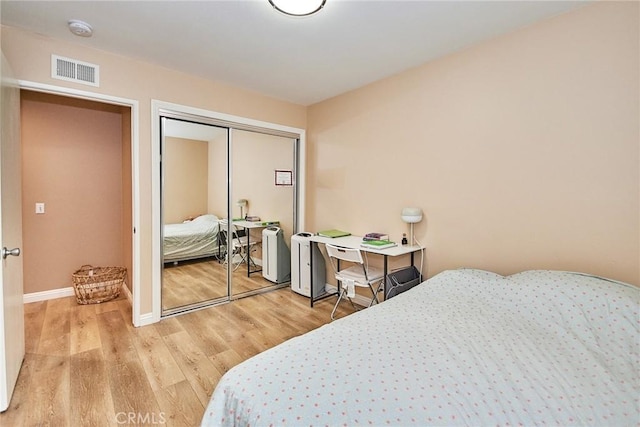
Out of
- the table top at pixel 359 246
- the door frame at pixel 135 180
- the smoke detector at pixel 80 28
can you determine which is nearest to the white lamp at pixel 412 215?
the table top at pixel 359 246

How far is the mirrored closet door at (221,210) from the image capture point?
3.03m

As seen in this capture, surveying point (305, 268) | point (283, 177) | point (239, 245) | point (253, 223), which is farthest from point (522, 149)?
point (239, 245)

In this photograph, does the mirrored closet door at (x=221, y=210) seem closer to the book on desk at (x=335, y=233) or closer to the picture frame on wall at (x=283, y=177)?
the picture frame on wall at (x=283, y=177)

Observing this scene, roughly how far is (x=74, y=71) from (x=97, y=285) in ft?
7.30

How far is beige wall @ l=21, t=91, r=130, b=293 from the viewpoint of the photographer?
3.30 metres

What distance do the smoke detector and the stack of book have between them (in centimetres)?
277

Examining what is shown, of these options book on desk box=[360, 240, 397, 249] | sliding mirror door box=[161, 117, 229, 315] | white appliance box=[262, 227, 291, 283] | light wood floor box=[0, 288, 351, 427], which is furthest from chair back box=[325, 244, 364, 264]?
sliding mirror door box=[161, 117, 229, 315]

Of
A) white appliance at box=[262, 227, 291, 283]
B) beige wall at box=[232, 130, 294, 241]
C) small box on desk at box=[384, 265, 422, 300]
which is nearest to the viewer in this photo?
small box on desk at box=[384, 265, 422, 300]

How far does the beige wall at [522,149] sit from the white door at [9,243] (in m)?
2.83

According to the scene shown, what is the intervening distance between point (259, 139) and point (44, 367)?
282cm

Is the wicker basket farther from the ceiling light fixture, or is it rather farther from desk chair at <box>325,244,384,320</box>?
the ceiling light fixture

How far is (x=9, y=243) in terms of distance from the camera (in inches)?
70.1

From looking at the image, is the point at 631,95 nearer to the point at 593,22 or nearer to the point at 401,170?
the point at 593,22

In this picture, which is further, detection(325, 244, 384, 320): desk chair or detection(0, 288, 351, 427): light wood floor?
detection(325, 244, 384, 320): desk chair
